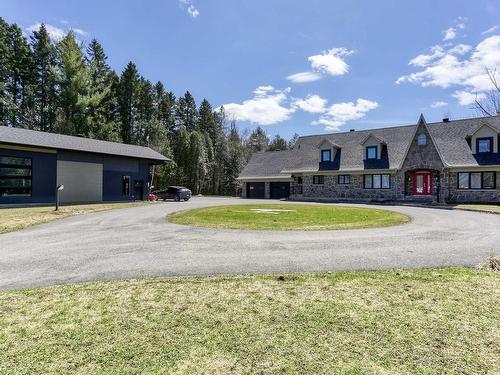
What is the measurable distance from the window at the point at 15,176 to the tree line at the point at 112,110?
70.0 ft

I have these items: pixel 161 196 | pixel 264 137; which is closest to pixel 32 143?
pixel 161 196

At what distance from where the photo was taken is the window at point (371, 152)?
3206 centimetres

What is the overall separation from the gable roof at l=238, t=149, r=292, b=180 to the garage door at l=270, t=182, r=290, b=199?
114cm

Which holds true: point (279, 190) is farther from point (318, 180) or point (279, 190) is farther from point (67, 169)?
point (67, 169)

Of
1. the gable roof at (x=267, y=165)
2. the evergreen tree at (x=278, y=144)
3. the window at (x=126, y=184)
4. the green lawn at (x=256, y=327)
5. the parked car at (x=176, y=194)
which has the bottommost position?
the green lawn at (x=256, y=327)

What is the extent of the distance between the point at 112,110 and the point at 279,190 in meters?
33.0

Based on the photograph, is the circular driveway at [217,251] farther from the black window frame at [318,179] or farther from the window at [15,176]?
the black window frame at [318,179]

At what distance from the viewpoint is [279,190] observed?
39750 mm

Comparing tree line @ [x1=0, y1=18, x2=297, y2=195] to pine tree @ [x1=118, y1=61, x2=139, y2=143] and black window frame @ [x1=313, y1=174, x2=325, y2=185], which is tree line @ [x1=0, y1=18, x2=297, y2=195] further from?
black window frame @ [x1=313, y1=174, x2=325, y2=185]

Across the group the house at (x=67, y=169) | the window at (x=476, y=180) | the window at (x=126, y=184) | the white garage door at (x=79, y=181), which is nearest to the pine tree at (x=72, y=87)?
the house at (x=67, y=169)

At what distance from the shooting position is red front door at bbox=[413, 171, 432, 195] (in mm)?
28781

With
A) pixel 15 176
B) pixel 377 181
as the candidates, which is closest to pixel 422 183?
pixel 377 181

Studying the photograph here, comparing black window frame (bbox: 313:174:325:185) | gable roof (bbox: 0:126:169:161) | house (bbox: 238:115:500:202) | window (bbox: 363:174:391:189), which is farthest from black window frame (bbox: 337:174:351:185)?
gable roof (bbox: 0:126:169:161)

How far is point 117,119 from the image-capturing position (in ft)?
170
